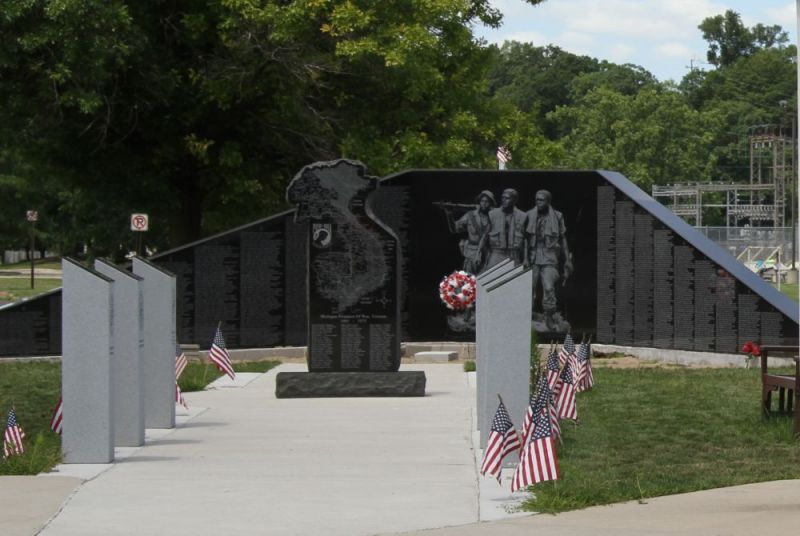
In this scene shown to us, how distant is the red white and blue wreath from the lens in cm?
2564

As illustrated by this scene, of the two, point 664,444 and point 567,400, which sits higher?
point 567,400

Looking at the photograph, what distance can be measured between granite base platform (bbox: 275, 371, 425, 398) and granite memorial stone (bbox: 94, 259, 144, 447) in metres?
5.36

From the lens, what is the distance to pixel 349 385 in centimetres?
1933

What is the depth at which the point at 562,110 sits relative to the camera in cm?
9631

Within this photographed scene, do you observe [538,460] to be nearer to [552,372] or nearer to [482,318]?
[482,318]

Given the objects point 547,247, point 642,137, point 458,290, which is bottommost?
point 458,290

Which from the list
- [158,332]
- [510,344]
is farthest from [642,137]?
[510,344]

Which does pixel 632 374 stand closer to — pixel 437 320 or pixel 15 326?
pixel 437 320

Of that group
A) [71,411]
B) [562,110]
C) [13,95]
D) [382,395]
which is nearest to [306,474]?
[71,411]

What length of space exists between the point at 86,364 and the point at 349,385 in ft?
23.1

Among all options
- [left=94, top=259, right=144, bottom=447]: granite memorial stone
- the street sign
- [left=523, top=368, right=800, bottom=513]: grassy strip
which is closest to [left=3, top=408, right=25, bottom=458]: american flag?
[left=94, top=259, right=144, bottom=447]: granite memorial stone

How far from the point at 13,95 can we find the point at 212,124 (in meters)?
4.40

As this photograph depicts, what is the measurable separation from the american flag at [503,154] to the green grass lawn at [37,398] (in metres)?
10.2

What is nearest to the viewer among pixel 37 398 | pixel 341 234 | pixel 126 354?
pixel 126 354
